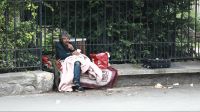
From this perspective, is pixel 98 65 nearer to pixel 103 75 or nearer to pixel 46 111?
pixel 103 75

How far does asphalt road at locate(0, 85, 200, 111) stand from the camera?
323 inches

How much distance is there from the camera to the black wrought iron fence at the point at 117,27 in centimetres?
955

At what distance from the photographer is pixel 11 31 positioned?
30.3 feet

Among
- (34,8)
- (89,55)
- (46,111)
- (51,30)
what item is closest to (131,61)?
(89,55)

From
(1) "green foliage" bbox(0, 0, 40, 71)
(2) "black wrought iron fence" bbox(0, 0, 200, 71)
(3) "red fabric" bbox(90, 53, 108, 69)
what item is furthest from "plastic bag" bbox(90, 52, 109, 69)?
(1) "green foliage" bbox(0, 0, 40, 71)

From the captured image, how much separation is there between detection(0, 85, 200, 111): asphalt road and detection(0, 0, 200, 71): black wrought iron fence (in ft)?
3.15

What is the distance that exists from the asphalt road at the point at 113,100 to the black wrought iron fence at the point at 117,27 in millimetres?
961

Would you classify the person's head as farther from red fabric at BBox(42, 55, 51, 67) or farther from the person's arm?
red fabric at BBox(42, 55, 51, 67)

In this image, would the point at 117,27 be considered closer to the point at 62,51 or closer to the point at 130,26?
the point at 130,26

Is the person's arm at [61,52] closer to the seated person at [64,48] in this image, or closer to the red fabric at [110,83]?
the seated person at [64,48]

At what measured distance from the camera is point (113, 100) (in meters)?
8.80

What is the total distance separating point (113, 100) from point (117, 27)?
2363 mm

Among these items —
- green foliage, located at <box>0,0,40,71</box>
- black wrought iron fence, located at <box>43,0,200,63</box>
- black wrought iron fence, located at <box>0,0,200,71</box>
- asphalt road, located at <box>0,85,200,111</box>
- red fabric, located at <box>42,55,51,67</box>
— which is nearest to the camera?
asphalt road, located at <box>0,85,200,111</box>

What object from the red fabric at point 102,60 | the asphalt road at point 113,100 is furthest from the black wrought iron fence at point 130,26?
the asphalt road at point 113,100
